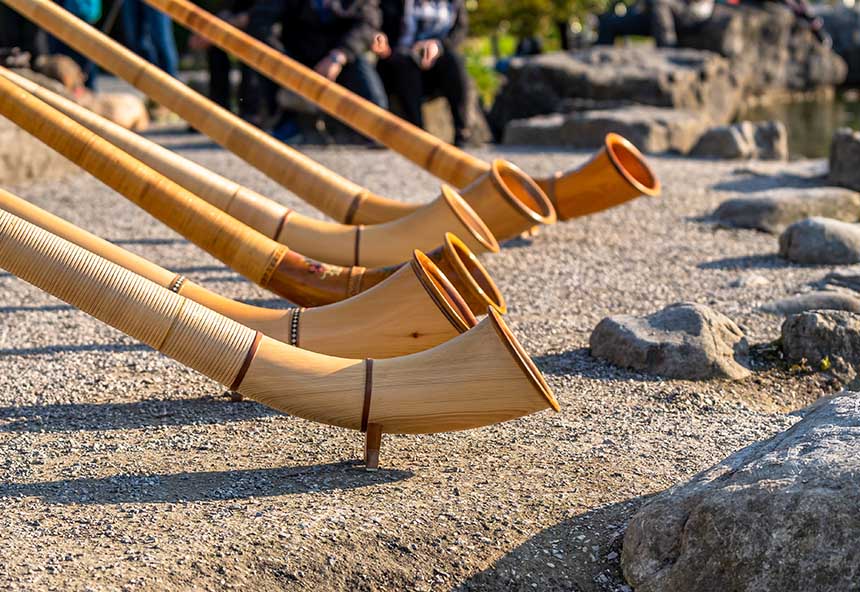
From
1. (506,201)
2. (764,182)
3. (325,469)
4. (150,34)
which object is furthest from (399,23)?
(325,469)

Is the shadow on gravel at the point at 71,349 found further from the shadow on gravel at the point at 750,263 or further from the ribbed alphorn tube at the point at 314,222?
the shadow on gravel at the point at 750,263

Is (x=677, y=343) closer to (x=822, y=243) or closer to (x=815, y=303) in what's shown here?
(x=815, y=303)

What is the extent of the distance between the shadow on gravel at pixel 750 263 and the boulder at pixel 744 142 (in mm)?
2795

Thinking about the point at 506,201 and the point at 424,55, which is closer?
the point at 506,201

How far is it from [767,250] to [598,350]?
1605 mm

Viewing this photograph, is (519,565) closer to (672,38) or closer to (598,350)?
(598,350)

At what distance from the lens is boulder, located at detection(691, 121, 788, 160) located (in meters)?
7.06

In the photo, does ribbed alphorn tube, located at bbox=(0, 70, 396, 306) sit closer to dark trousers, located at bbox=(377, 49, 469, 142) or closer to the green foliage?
dark trousers, located at bbox=(377, 49, 469, 142)

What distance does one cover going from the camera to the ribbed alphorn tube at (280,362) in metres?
2.27

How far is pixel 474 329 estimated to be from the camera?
2.26m

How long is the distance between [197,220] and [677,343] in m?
1.25

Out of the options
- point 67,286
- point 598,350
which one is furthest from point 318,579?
point 598,350

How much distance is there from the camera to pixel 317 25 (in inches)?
276

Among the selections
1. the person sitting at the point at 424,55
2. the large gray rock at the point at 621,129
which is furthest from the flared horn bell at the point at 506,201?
the large gray rock at the point at 621,129
